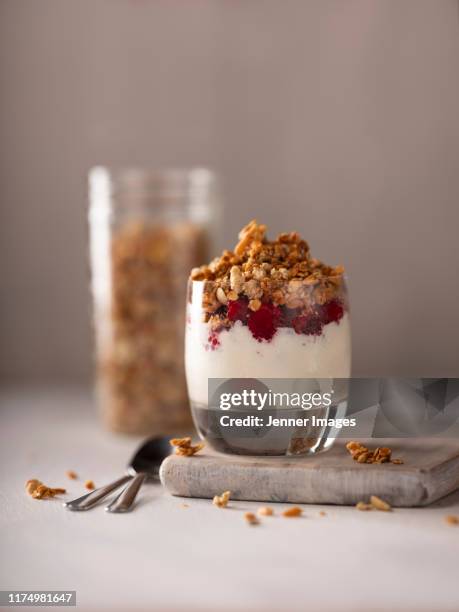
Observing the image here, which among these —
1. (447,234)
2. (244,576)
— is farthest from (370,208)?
(244,576)

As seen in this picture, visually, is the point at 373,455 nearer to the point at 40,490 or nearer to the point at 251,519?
the point at 251,519

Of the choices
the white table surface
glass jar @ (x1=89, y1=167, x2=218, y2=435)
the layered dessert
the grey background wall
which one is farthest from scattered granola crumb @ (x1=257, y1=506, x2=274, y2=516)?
the grey background wall

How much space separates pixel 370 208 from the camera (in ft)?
4.36

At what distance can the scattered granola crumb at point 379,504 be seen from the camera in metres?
0.78

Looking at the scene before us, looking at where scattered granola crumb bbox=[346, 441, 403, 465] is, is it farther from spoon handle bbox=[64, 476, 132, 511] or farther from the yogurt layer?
spoon handle bbox=[64, 476, 132, 511]

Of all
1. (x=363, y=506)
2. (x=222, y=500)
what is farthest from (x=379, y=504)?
(x=222, y=500)

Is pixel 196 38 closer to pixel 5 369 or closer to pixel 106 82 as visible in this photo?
pixel 106 82

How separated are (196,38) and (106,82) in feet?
0.48

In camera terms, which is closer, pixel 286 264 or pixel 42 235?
pixel 286 264

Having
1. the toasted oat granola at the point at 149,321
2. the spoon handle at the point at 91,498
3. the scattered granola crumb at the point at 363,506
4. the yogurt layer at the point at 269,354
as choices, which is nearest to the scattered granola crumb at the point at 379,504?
the scattered granola crumb at the point at 363,506

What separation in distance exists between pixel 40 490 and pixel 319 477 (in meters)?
0.26

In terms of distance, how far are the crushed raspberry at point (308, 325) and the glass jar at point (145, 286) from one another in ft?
0.97

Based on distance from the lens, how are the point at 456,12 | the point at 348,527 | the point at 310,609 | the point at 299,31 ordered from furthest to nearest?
the point at 299,31 → the point at 456,12 → the point at 348,527 → the point at 310,609

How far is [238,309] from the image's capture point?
0.83m
